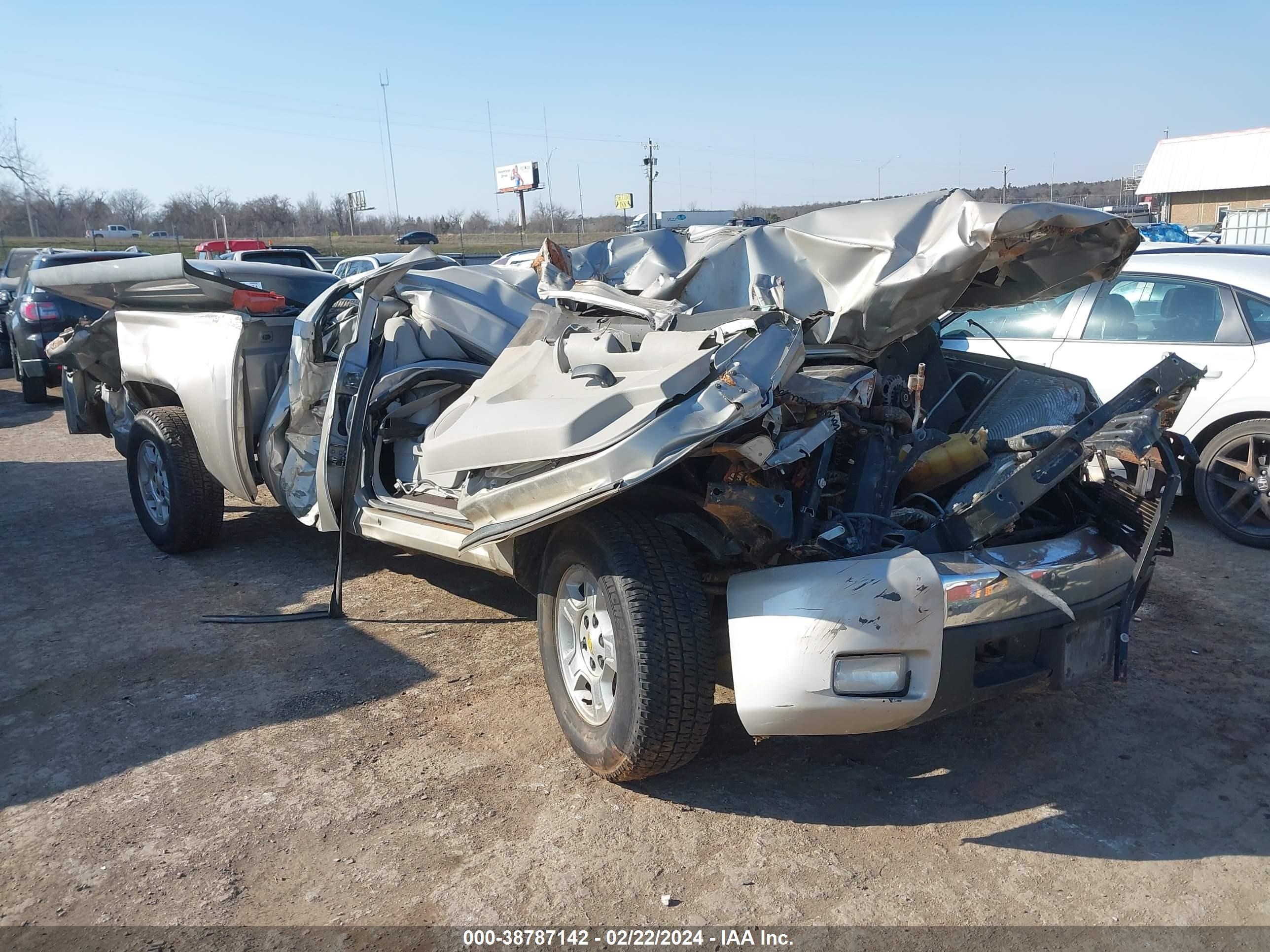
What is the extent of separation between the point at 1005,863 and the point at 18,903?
2.88 m

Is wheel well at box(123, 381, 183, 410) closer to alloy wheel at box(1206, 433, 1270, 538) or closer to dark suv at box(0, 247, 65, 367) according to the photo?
alloy wheel at box(1206, 433, 1270, 538)

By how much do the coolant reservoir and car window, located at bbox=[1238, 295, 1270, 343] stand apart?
129 inches

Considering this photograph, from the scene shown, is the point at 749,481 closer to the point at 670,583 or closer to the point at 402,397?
the point at 670,583

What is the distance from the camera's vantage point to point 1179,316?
620 centimetres

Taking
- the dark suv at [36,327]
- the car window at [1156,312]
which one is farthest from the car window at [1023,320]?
the dark suv at [36,327]

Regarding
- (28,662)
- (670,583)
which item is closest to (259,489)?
(28,662)

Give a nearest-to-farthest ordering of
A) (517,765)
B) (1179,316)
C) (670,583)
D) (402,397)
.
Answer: (670,583) → (517,765) → (402,397) → (1179,316)

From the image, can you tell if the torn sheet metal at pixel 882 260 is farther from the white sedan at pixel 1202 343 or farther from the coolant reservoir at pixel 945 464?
the white sedan at pixel 1202 343

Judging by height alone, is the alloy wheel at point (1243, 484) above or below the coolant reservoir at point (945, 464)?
below

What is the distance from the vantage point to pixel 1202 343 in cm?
606

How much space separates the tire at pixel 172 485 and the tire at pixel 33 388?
7.50 metres

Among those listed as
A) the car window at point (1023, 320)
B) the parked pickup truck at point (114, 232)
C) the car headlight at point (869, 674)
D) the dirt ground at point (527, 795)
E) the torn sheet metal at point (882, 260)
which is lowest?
the dirt ground at point (527, 795)

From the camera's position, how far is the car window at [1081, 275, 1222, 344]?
6102 millimetres

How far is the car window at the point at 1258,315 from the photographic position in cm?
583
